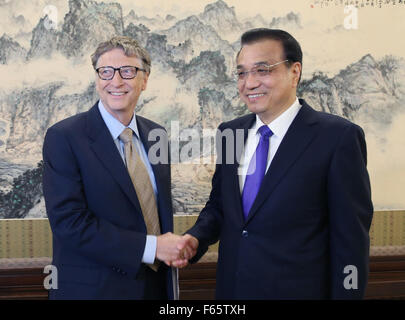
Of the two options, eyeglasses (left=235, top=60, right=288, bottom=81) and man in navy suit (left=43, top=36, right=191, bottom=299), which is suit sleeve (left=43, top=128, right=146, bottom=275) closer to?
man in navy suit (left=43, top=36, right=191, bottom=299)

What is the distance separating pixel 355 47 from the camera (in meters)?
3.91

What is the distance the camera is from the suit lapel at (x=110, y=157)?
1.97 m

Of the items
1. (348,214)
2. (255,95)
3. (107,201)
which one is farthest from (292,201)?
(107,201)

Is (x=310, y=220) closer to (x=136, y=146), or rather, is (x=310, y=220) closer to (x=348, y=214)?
(x=348, y=214)

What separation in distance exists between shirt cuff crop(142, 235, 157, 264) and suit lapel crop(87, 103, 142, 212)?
5.7 inches

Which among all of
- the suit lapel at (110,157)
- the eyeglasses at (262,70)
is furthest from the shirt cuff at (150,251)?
the eyeglasses at (262,70)

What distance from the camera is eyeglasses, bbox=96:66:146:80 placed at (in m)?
2.08

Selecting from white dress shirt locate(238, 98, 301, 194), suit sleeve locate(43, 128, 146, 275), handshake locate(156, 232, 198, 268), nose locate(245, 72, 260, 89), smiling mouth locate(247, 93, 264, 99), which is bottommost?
handshake locate(156, 232, 198, 268)

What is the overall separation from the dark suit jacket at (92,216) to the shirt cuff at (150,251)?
27 millimetres

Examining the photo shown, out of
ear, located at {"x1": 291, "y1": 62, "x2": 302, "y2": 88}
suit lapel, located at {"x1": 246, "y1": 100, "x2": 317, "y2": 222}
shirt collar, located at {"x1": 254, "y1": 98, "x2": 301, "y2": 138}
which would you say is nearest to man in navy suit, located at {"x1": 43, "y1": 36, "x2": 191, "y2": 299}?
suit lapel, located at {"x1": 246, "y1": 100, "x2": 317, "y2": 222}

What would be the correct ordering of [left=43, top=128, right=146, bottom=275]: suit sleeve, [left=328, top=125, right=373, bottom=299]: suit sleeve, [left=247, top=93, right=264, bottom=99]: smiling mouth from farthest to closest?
[left=247, top=93, right=264, bottom=99]: smiling mouth, [left=43, top=128, right=146, bottom=275]: suit sleeve, [left=328, top=125, right=373, bottom=299]: suit sleeve

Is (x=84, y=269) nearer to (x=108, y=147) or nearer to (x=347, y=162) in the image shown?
(x=108, y=147)
